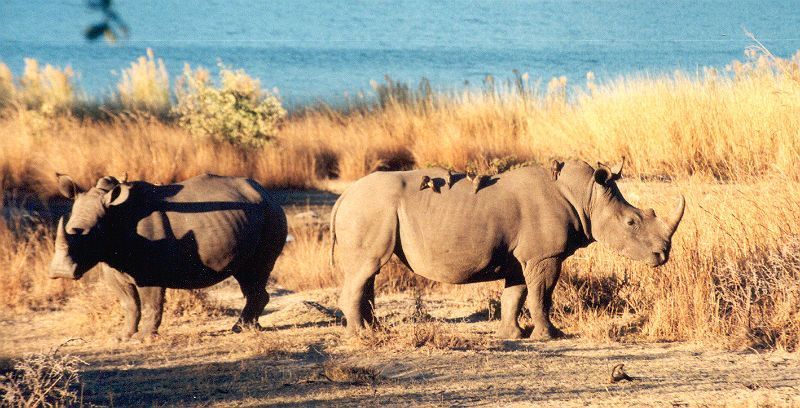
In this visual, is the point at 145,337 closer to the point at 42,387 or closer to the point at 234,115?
the point at 42,387

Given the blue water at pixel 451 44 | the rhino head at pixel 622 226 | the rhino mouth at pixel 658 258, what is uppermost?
the blue water at pixel 451 44

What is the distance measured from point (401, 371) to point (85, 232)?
2.46m

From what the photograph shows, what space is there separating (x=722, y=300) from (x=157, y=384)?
4.19 meters

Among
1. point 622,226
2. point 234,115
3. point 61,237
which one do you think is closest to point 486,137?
point 234,115

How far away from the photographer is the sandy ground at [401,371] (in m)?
6.34

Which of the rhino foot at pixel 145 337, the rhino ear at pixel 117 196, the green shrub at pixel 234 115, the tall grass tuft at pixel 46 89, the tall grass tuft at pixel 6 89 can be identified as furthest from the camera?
the tall grass tuft at pixel 46 89

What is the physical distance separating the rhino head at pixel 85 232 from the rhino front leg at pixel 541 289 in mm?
2873

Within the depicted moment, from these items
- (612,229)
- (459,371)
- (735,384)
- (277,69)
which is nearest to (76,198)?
(459,371)

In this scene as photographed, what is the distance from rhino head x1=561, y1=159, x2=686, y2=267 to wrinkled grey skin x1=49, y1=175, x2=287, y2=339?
2.40 metres

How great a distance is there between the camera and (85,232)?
769 centimetres

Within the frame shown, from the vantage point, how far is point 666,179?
11.8 metres

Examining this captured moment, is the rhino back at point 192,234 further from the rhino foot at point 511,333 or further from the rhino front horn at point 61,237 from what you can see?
the rhino foot at point 511,333

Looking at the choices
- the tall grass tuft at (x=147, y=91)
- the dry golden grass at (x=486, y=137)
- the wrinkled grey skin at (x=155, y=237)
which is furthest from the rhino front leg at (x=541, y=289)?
the tall grass tuft at (x=147, y=91)

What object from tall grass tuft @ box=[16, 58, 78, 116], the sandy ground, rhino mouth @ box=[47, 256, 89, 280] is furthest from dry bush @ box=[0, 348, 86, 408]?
tall grass tuft @ box=[16, 58, 78, 116]
